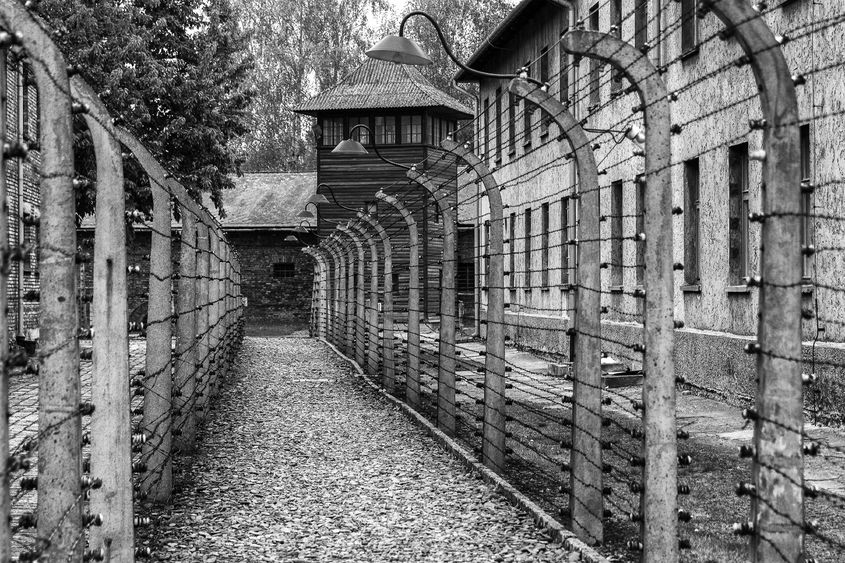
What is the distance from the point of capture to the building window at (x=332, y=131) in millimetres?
43188

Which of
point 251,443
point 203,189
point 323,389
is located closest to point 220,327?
point 323,389

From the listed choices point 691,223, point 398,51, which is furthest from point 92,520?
point 691,223

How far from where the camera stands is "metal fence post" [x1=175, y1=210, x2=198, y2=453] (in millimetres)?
9008

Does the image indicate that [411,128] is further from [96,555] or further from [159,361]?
[96,555]

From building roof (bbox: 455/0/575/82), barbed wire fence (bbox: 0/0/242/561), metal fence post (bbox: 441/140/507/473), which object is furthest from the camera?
building roof (bbox: 455/0/575/82)

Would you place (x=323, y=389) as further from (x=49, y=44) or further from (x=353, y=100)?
(x=353, y=100)

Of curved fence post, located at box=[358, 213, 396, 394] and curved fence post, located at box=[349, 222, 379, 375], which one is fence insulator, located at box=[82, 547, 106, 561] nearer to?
curved fence post, located at box=[358, 213, 396, 394]

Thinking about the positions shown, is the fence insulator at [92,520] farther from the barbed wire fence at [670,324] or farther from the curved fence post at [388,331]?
the curved fence post at [388,331]

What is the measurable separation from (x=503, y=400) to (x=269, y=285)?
38.8 m

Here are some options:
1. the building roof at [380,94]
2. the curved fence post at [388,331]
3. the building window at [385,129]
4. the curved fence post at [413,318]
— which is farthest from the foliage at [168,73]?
the curved fence post at [413,318]

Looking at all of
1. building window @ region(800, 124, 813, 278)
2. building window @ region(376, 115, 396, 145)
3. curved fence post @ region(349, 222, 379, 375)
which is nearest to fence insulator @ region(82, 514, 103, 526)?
building window @ region(800, 124, 813, 278)

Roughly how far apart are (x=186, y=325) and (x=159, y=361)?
1.82 meters

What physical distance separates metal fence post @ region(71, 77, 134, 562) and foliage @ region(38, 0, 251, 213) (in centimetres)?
1960

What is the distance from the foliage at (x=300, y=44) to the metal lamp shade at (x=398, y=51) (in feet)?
140
